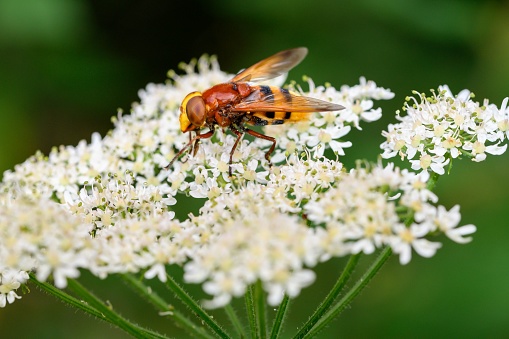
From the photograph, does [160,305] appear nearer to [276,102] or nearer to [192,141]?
[192,141]

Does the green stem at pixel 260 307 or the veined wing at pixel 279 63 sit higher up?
the veined wing at pixel 279 63

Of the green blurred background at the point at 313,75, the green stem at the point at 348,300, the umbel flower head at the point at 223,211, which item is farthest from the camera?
the green blurred background at the point at 313,75

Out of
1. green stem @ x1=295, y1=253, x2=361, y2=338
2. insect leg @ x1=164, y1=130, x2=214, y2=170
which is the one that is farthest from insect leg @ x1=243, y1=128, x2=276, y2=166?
green stem @ x1=295, y1=253, x2=361, y2=338

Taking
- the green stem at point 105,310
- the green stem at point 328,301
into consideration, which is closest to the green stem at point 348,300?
the green stem at point 328,301

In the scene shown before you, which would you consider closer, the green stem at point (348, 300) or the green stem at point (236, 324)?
the green stem at point (348, 300)

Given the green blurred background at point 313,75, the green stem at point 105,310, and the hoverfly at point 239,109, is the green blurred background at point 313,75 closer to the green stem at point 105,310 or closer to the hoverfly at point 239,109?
the hoverfly at point 239,109

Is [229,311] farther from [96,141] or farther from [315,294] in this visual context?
[315,294]

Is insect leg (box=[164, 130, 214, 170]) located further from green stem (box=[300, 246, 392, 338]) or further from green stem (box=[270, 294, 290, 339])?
green stem (box=[300, 246, 392, 338])
